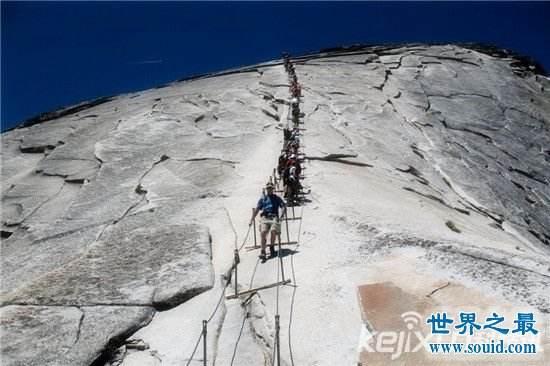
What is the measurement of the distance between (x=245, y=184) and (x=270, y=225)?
589 centimetres

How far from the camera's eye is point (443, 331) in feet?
26.1

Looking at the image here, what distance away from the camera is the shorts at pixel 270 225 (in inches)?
463

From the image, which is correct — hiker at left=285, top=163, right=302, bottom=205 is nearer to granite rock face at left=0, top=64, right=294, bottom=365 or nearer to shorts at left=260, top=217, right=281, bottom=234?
granite rock face at left=0, top=64, right=294, bottom=365

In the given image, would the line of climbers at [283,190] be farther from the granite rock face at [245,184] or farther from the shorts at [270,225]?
the granite rock face at [245,184]

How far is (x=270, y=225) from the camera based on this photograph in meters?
11.9

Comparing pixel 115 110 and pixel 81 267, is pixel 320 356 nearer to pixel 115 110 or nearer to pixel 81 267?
pixel 81 267

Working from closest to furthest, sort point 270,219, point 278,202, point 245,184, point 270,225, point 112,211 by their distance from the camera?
point 270,225 < point 270,219 < point 278,202 < point 112,211 < point 245,184

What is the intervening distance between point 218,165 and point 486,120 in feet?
66.6

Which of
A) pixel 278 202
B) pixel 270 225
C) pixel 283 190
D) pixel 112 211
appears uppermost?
pixel 278 202

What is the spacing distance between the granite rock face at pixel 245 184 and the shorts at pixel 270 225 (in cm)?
104

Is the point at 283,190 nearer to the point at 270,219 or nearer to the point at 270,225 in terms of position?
the point at 270,219

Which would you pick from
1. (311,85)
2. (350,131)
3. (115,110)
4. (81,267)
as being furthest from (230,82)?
(81,267)

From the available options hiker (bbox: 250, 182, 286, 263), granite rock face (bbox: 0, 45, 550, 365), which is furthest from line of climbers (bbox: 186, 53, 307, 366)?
granite rock face (bbox: 0, 45, 550, 365)

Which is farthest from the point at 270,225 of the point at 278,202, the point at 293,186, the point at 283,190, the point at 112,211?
the point at 112,211
